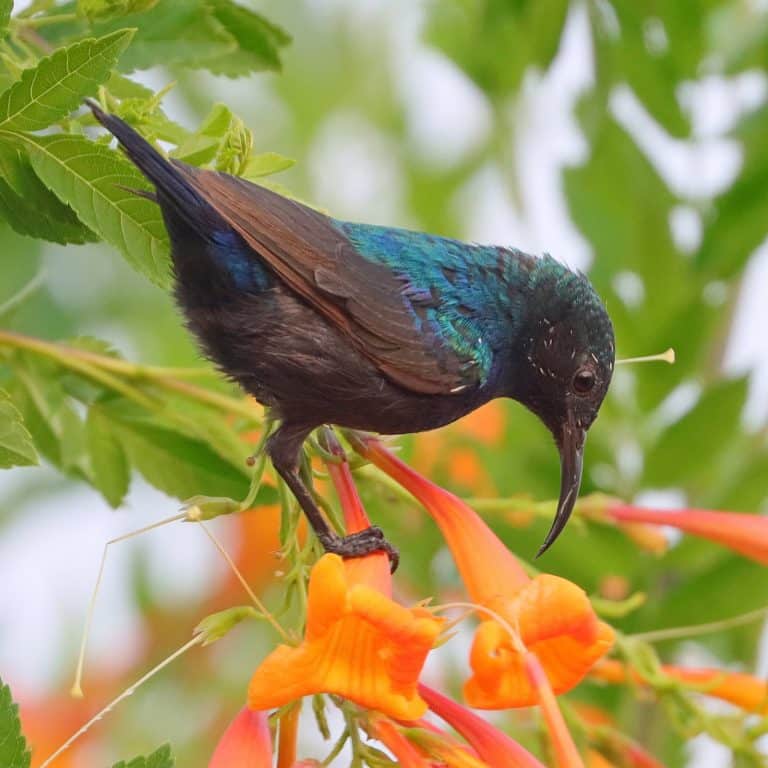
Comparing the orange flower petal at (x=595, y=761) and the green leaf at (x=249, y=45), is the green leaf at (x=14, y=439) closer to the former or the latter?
the green leaf at (x=249, y=45)

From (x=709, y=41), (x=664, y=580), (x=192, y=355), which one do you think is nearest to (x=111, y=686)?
(x=192, y=355)

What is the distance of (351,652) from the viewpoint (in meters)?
1.72

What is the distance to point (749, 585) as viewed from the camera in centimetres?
295

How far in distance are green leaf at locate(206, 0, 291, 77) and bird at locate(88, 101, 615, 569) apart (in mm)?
241

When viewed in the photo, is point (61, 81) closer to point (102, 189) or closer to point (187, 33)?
point (102, 189)

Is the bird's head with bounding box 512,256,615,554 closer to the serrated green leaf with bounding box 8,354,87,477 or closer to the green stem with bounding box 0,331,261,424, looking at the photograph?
the green stem with bounding box 0,331,261,424

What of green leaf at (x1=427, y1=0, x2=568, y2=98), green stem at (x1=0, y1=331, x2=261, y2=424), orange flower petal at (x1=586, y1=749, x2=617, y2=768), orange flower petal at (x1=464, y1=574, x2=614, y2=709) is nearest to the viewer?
orange flower petal at (x1=464, y1=574, x2=614, y2=709)

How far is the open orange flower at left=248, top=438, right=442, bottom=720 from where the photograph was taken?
1.67 meters

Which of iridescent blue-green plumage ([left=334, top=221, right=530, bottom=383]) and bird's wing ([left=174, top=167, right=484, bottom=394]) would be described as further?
iridescent blue-green plumage ([left=334, top=221, right=530, bottom=383])

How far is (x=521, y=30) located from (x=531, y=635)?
1656 mm

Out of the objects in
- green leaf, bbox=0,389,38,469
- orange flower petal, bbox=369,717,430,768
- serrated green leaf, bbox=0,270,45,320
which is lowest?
orange flower petal, bbox=369,717,430,768

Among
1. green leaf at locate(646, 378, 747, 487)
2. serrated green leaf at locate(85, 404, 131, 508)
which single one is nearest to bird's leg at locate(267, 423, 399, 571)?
serrated green leaf at locate(85, 404, 131, 508)

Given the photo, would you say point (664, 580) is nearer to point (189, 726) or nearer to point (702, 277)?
point (702, 277)

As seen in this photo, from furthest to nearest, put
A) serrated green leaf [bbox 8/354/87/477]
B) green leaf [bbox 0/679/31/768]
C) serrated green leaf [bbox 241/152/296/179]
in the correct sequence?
serrated green leaf [bbox 8/354/87/477], serrated green leaf [bbox 241/152/296/179], green leaf [bbox 0/679/31/768]
